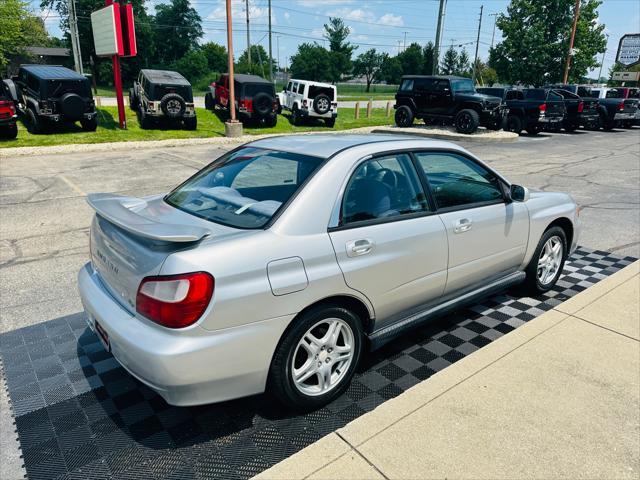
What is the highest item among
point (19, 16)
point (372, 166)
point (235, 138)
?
point (19, 16)

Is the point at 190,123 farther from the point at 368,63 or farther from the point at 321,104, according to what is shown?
the point at 368,63

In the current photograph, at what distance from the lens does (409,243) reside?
3047mm

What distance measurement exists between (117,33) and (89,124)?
359 cm

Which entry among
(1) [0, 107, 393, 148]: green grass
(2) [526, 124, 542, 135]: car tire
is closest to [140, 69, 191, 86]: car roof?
(1) [0, 107, 393, 148]: green grass

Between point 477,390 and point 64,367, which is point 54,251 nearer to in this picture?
point 64,367

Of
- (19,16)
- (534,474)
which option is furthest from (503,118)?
(19,16)

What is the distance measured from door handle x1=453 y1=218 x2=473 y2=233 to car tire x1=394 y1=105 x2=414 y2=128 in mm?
18749

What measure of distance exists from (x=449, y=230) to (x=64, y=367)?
2.88 metres

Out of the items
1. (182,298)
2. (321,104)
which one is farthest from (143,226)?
(321,104)

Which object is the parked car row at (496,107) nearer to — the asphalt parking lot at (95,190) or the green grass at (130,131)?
the asphalt parking lot at (95,190)

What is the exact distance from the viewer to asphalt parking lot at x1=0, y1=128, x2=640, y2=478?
4668 millimetres

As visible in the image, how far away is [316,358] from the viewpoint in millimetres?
2713

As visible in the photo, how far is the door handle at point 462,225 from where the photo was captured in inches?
133

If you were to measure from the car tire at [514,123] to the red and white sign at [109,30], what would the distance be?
1646 centimetres
